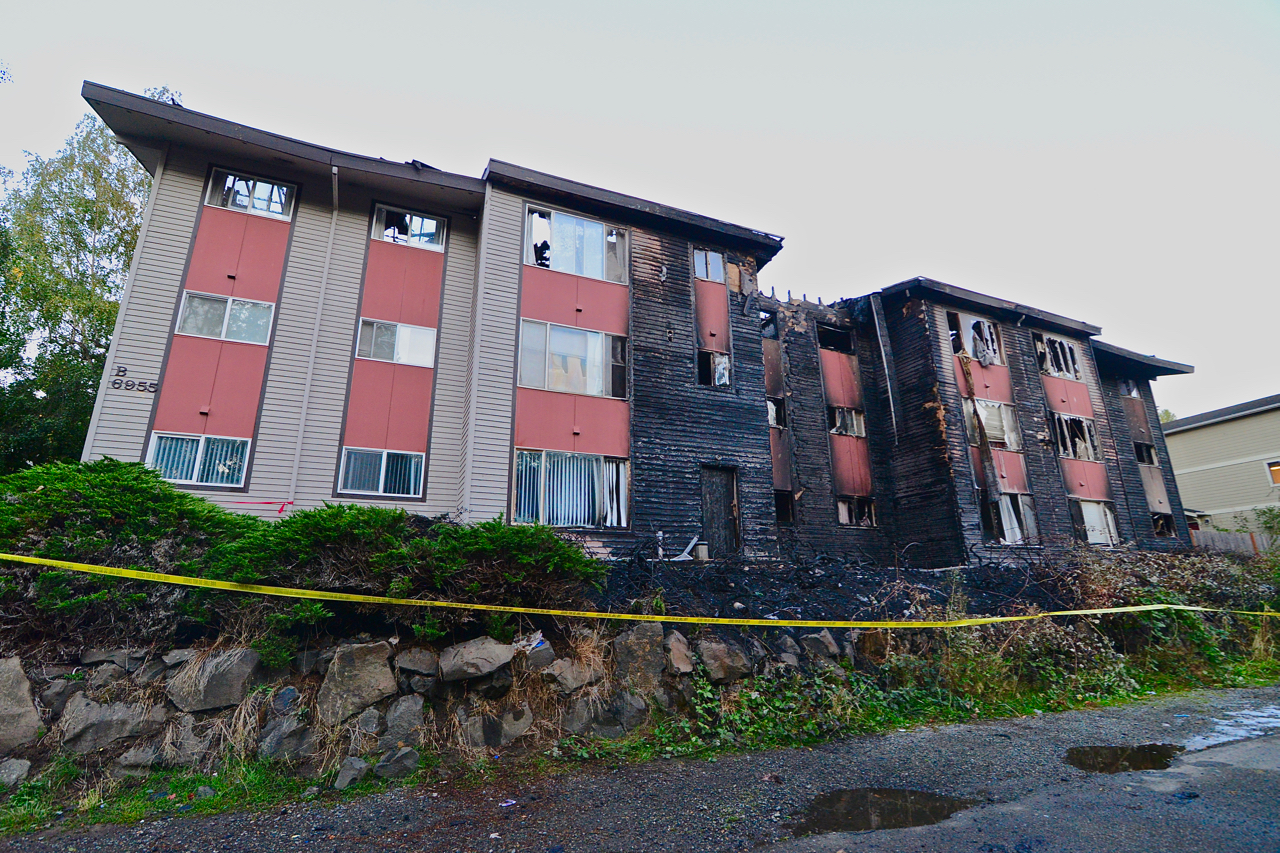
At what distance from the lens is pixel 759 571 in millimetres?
10867

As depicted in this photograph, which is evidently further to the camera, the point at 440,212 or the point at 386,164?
the point at 440,212

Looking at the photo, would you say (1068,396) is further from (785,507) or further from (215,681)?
(215,681)

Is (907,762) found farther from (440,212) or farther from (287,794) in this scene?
(440,212)

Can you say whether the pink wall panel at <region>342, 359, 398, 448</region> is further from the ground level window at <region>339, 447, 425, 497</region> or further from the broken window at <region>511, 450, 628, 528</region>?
the broken window at <region>511, 450, 628, 528</region>

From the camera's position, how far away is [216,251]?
40.8 ft

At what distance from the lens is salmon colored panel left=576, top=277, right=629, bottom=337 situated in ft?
47.1

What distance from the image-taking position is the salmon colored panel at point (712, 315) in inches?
611

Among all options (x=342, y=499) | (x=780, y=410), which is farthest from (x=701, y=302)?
(x=342, y=499)

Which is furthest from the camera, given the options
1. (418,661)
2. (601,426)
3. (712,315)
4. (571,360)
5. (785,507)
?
(785,507)

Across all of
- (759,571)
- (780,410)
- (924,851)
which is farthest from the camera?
(780,410)

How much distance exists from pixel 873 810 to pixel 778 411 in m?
13.5

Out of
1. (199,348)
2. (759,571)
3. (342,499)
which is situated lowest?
(759,571)

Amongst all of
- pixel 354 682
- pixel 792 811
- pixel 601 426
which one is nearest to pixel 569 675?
pixel 354 682

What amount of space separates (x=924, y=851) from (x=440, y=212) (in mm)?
14965
